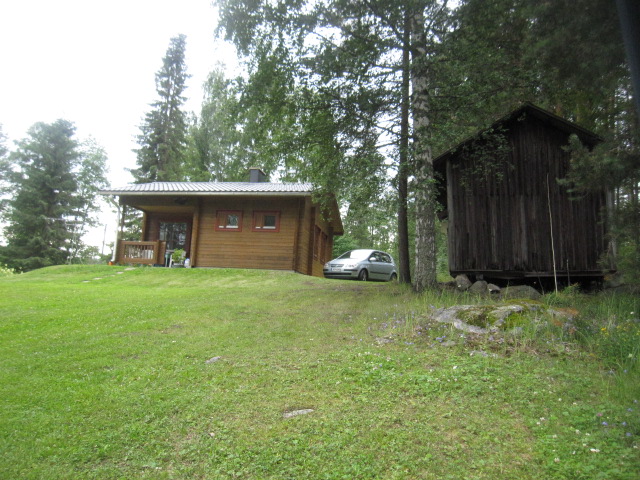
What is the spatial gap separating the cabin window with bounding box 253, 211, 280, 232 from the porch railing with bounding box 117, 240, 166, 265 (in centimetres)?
459

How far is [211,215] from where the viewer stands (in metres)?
18.3

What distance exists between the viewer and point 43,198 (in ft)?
102

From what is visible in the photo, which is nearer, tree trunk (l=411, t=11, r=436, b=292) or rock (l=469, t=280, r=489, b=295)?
tree trunk (l=411, t=11, r=436, b=292)

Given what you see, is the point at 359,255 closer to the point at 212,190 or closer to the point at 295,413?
the point at 212,190

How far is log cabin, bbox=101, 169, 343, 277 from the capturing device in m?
17.3

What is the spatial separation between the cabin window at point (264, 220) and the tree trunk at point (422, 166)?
933 cm

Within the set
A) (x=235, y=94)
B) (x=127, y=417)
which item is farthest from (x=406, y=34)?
(x=127, y=417)

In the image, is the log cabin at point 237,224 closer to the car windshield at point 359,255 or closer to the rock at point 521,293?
the car windshield at point 359,255

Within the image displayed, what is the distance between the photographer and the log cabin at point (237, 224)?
17.3 m

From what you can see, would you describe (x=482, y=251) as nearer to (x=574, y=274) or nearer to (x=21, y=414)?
(x=574, y=274)

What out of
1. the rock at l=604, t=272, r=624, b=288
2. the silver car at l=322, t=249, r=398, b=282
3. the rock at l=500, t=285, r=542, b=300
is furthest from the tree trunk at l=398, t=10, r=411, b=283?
the silver car at l=322, t=249, r=398, b=282

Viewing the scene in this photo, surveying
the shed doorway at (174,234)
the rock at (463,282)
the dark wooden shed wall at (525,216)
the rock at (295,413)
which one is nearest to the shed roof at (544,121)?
Result: the dark wooden shed wall at (525,216)

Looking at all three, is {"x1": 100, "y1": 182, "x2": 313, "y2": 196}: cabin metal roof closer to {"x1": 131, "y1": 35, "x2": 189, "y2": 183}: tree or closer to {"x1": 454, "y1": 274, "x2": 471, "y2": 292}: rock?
{"x1": 454, "y1": 274, "x2": 471, "y2": 292}: rock

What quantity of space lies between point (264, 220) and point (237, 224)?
1214 millimetres
